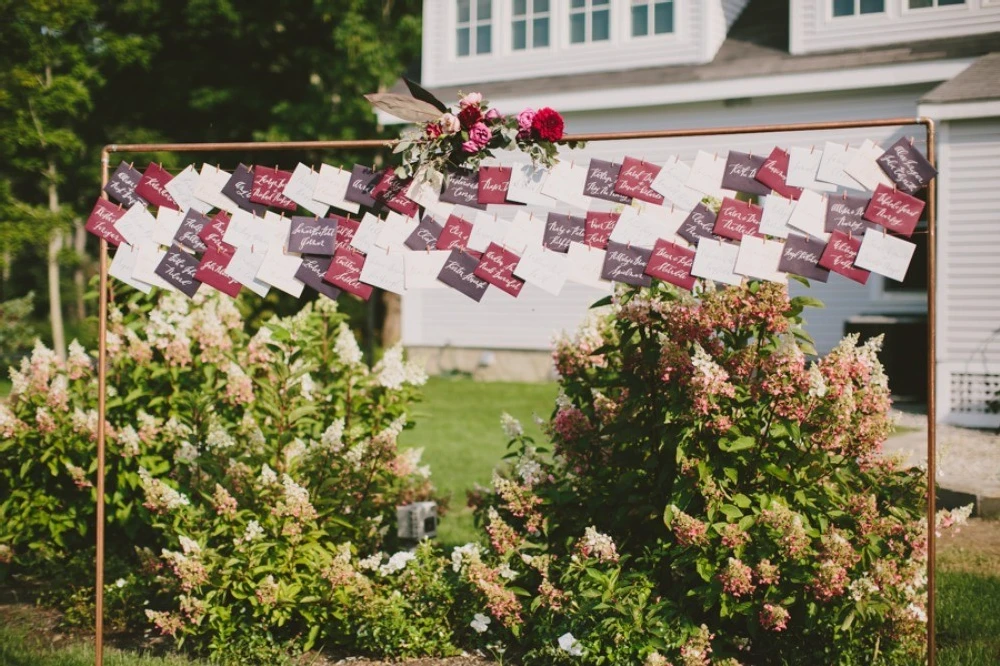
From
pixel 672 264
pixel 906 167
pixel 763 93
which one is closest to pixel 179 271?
pixel 672 264

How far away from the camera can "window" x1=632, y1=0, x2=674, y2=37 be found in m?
12.8

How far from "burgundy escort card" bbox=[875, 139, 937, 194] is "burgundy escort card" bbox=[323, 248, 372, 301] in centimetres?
205

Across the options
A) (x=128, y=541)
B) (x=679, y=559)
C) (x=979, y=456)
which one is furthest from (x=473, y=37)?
(x=679, y=559)

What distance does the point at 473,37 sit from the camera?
552 inches

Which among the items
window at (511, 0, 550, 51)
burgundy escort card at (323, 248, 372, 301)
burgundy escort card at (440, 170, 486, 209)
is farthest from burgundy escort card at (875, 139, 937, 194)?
window at (511, 0, 550, 51)

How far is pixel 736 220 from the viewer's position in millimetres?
3607

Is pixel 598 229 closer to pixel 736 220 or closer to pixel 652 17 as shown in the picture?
pixel 736 220

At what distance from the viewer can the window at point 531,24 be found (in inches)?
532

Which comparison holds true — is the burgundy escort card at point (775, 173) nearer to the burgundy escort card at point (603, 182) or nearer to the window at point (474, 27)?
the burgundy escort card at point (603, 182)

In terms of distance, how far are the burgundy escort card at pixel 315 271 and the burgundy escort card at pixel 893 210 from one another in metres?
2.13

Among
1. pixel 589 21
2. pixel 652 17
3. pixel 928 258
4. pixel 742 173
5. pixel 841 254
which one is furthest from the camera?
pixel 589 21

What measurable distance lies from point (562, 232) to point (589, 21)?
33.9 ft

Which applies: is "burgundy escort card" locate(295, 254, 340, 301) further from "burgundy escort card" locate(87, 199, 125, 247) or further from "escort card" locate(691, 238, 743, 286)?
"escort card" locate(691, 238, 743, 286)

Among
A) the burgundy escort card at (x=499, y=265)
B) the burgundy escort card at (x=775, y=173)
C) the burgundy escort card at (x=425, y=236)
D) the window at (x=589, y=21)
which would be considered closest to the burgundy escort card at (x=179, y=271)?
the burgundy escort card at (x=425, y=236)
